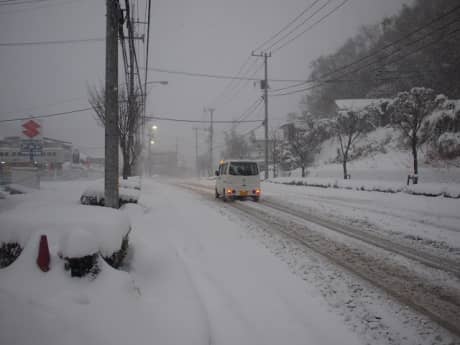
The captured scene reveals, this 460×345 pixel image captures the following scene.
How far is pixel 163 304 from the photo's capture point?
10.4ft

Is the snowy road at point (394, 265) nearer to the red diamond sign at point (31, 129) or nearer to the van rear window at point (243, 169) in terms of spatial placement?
the van rear window at point (243, 169)

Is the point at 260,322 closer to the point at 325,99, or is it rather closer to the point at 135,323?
the point at 135,323

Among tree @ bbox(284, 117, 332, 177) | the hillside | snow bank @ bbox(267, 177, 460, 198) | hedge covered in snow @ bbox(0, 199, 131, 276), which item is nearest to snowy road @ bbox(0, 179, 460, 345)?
hedge covered in snow @ bbox(0, 199, 131, 276)

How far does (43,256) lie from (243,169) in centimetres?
1117

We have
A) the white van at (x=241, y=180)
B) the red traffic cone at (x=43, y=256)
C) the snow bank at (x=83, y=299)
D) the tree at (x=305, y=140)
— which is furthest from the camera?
the tree at (x=305, y=140)

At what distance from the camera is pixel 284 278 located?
13.7 feet

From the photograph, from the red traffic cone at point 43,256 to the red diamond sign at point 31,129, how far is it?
25.6 feet

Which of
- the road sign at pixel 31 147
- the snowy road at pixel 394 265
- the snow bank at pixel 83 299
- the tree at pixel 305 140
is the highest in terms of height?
the tree at pixel 305 140

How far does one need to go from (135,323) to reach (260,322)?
1482 millimetres

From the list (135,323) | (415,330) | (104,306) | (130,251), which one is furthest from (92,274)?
(415,330)

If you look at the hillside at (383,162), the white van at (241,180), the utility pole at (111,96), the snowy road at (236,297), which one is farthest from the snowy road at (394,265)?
the hillside at (383,162)

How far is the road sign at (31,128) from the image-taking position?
8.43m

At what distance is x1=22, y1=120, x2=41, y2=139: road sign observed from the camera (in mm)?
8434

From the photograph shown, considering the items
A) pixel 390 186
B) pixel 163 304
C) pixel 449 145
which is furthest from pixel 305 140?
pixel 163 304
